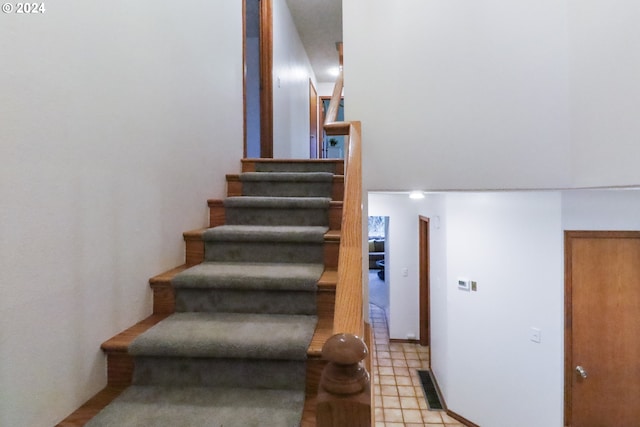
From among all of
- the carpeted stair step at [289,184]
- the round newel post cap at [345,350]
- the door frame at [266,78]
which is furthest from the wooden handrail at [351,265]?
the door frame at [266,78]

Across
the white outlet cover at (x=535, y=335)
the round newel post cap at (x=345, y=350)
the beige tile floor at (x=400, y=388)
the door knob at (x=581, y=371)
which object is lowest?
the beige tile floor at (x=400, y=388)

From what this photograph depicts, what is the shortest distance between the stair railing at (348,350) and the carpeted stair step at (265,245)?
2.36 ft

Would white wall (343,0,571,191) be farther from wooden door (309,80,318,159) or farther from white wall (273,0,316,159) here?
wooden door (309,80,318,159)

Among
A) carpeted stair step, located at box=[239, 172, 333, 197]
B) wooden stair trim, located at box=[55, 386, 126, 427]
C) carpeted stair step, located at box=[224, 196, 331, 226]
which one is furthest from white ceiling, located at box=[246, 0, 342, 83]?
wooden stair trim, located at box=[55, 386, 126, 427]

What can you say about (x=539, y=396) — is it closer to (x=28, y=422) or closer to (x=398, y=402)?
(x=398, y=402)

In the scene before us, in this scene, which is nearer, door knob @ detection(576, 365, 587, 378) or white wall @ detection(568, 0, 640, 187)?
white wall @ detection(568, 0, 640, 187)

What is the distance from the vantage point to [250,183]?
2623 millimetres

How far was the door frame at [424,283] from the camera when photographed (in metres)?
5.11

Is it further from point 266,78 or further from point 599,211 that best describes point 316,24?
point 599,211

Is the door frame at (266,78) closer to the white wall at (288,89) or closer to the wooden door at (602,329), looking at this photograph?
the white wall at (288,89)

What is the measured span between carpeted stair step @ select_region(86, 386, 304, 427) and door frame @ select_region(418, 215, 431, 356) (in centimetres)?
420

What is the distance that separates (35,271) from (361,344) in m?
1.03

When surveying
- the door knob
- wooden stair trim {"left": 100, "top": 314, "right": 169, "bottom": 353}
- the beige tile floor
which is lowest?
the beige tile floor

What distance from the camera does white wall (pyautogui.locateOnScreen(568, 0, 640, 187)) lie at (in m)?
1.80
